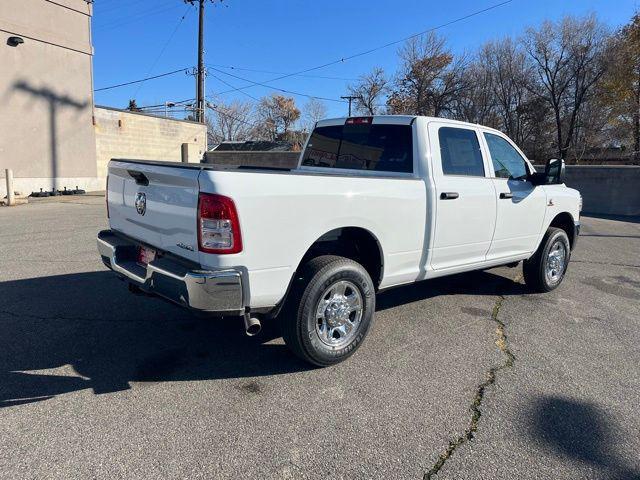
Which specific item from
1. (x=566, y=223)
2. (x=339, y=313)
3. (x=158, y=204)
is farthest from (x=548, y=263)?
(x=158, y=204)

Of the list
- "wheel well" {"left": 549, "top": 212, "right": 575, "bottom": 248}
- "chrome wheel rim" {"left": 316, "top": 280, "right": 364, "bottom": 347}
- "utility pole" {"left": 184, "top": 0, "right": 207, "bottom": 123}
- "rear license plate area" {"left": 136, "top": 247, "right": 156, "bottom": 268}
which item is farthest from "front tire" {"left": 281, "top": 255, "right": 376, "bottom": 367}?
"utility pole" {"left": 184, "top": 0, "right": 207, "bottom": 123}

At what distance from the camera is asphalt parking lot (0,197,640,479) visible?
253 cm

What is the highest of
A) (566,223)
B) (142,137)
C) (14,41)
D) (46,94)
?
(14,41)

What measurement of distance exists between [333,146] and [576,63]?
41027 mm

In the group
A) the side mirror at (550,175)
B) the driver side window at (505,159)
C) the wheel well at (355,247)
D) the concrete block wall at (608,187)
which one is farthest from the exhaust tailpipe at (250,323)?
the concrete block wall at (608,187)

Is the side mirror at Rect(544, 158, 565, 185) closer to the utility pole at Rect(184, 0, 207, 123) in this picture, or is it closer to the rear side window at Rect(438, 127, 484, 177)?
the rear side window at Rect(438, 127, 484, 177)

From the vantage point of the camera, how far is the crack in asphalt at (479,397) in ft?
8.37

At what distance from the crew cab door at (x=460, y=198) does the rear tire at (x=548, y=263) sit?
117 centimetres

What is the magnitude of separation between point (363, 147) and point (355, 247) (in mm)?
1215

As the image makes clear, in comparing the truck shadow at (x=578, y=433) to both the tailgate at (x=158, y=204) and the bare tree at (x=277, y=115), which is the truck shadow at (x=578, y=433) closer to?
the tailgate at (x=158, y=204)

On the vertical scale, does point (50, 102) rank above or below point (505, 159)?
above

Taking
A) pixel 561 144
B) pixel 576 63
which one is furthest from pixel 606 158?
pixel 576 63

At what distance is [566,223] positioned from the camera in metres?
6.23

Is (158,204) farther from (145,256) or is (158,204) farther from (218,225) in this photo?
(218,225)
